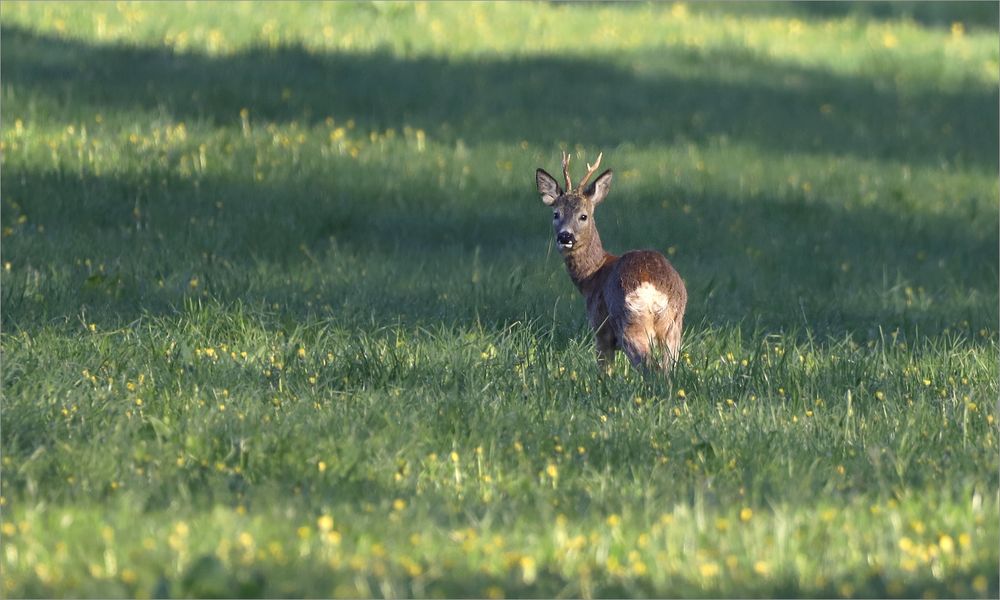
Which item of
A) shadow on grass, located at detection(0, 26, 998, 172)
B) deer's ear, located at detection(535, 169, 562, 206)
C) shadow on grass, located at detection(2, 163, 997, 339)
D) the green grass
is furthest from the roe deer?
shadow on grass, located at detection(0, 26, 998, 172)

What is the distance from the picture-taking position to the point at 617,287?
25.2 feet

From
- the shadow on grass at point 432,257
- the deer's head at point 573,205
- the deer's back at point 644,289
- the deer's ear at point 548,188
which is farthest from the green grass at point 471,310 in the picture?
the deer's ear at point 548,188

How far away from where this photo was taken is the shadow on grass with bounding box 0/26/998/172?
47.6ft

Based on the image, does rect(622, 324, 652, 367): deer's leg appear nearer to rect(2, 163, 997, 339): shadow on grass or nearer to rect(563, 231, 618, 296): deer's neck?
rect(563, 231, 618, 296): deer's neck

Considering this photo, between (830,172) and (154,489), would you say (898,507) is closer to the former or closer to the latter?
(154,489)

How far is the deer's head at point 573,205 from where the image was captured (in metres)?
8.16

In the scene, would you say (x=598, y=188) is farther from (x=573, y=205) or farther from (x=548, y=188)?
(x=548, y=188)

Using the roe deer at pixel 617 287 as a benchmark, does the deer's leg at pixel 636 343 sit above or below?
below

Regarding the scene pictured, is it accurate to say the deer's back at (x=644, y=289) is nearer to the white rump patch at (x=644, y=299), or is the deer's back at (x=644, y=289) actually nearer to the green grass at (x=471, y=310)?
the white rump patch at (x=644, y=299)

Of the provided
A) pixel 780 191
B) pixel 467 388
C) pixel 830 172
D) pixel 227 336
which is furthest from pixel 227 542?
pixel 830 172

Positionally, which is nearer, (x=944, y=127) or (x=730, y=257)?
→ (x=730, y=257)

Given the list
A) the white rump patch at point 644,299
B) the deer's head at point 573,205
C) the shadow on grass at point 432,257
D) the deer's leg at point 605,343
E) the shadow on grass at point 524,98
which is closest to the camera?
the white rump patch at point 644,299

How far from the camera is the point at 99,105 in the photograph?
546 inches

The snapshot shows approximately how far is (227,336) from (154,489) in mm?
2781
